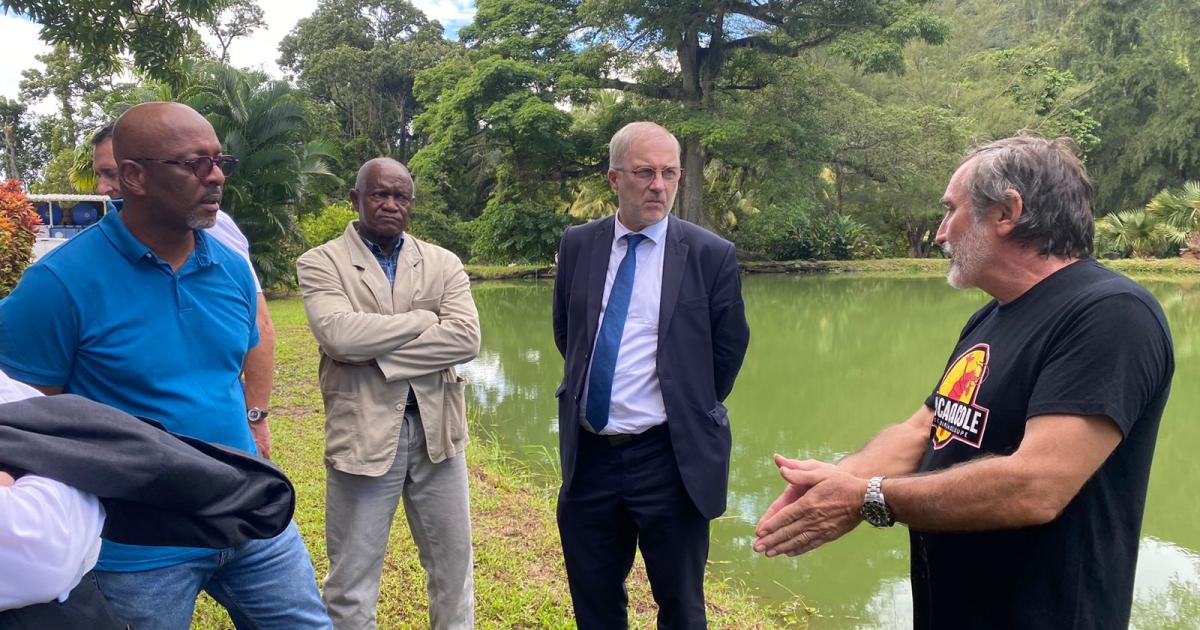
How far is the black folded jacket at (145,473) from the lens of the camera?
3.65ft

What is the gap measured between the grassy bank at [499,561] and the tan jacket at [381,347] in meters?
0.79

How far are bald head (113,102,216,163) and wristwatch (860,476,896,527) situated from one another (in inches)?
64.3

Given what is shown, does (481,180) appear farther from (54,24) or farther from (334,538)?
(334,538)

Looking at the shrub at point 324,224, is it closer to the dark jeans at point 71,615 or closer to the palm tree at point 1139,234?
the dark jeans at point 71,615

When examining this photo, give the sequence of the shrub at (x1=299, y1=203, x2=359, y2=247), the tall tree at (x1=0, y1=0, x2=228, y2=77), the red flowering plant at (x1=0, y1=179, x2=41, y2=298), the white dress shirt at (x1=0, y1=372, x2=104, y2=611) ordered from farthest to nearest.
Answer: the shrub at (x1=299, y1=203, x2=359, y2=247) → the red flowering plant at (x1=0, y1=179, x2=41, y2=298) → the tall tree at (x1=0, y1=0, x2=228, y2=77) → the white dress shirt at (x1=0, y1=372, x2=104, y2=611)

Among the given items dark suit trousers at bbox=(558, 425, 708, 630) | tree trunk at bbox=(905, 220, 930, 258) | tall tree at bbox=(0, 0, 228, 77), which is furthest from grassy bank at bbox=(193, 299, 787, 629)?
tree trunk at bbox=(905, 220, 930, 258)

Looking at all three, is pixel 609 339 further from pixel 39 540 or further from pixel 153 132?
pixel 39 540

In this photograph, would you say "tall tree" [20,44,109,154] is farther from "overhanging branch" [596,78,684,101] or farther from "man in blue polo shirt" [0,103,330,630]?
"man in blue polo shirt" [0,103,330,630]

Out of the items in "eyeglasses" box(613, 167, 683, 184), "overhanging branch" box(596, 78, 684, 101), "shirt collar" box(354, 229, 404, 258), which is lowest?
"shirt collar" box(354, 229, 404, 258)

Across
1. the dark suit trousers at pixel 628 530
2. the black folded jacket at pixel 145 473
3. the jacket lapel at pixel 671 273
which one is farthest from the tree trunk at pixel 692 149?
the black folded jacket at pixel 145 473

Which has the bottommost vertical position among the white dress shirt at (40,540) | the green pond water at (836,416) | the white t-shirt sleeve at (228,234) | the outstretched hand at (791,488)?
the green pond water at (836,416)

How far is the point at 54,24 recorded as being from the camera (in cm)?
463

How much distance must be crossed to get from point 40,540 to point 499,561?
261 centimetres

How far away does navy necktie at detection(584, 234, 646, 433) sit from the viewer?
2.42 meters
